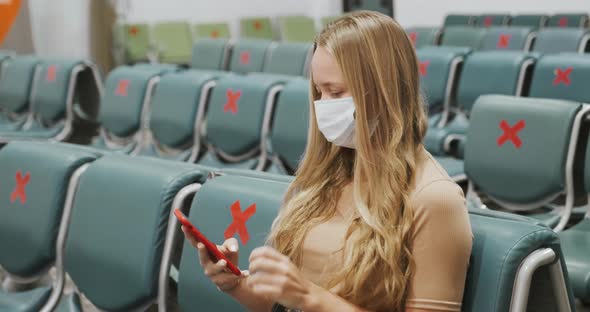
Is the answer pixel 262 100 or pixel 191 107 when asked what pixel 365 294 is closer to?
pixel 262 100

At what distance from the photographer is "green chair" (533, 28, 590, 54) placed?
6160 millimetres

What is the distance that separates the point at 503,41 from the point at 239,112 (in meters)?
4.24

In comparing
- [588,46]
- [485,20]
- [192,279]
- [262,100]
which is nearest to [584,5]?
[485,20]

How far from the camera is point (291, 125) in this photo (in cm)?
321

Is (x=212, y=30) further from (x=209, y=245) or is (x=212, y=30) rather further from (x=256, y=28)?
(x=209, y=245)

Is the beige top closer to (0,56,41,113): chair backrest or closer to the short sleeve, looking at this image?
the short sleeve

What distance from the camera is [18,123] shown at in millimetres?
4707

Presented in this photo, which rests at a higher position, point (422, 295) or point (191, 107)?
point (422, 295)

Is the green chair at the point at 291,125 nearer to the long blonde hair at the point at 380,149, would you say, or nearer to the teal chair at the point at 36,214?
the teal chair at the point at 36,214

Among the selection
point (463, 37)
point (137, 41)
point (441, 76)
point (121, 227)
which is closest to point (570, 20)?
point (463, 37)

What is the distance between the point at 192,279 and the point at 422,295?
0.63 m

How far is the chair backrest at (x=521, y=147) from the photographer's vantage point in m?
2.44

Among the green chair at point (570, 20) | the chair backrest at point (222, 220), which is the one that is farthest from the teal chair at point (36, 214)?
the green chair at point (570, 20)

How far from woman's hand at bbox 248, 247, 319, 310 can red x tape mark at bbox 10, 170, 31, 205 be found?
3.87ft
